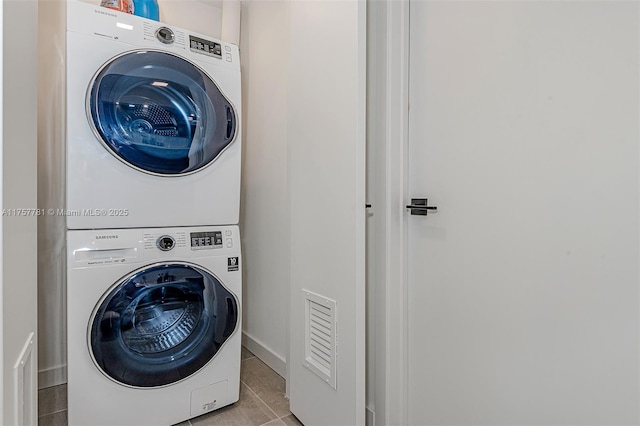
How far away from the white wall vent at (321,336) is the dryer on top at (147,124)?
0.58m

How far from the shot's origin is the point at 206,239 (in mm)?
1612

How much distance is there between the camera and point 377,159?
1382 mm

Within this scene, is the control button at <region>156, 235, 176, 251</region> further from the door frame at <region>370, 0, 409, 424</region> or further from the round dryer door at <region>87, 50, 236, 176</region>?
the door frame at <region>370, 0, 409, 424</region>

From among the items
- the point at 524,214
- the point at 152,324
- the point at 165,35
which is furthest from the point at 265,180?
the point at 524,214

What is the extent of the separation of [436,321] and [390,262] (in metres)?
0.26

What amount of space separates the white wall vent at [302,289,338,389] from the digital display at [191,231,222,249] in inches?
17.9

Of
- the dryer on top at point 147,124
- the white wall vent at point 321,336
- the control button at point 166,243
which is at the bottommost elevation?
the white wall vent at point 321,336

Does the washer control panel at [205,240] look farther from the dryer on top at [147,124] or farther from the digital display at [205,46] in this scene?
the digital display at [205,46]

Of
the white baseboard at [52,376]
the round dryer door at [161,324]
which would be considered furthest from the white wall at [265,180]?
the white baseboard at [52,376]

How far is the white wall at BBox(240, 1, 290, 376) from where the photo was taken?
2045mm

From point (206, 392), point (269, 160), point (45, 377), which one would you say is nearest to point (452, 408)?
point (206, 392)

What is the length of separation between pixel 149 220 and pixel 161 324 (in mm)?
438

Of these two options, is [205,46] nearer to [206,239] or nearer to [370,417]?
[206,239]

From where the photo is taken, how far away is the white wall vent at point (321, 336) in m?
1.38
